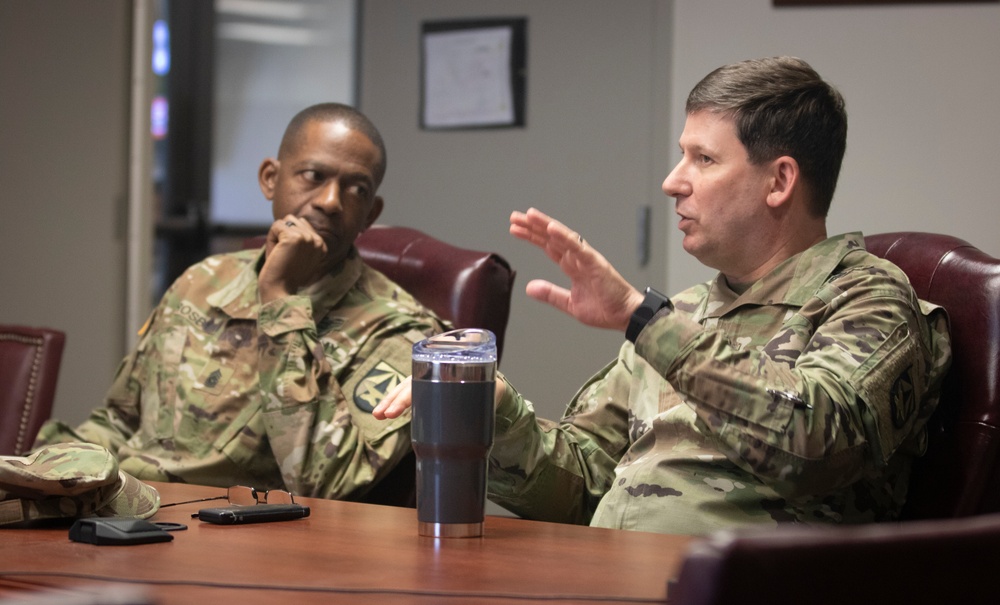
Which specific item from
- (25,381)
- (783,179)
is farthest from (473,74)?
(783,179)

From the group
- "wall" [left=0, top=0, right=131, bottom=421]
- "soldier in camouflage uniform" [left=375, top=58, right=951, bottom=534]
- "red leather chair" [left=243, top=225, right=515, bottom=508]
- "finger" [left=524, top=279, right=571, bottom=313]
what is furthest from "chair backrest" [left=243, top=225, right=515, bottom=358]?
"wall" [left=0, top=0, right=131, bottom=421]

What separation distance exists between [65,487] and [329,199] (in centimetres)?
105

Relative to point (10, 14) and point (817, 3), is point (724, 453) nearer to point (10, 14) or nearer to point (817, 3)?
point (817, 3)

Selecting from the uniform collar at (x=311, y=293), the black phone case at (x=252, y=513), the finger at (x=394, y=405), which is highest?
the uniform collar at (x=311, y=293)

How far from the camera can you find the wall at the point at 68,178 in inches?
128

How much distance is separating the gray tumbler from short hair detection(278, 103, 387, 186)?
1.10 metres

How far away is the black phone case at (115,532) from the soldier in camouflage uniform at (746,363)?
1.06 ft

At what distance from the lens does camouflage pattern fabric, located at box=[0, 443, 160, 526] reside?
116 centimetres

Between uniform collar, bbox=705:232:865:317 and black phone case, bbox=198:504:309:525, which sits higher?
uniform collar, bbox=705:232:865:317

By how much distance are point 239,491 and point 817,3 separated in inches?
88.0

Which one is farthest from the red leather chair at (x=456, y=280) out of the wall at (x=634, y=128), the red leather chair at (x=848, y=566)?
the red leather chair at (x=848, y=566)

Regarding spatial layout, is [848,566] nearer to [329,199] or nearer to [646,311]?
[646,311]

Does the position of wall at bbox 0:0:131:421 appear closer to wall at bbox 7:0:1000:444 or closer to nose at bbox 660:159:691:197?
wall at bbox 7:0:1000:444

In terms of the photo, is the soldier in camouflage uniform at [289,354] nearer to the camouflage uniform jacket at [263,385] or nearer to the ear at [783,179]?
the camouflage uniform jacket at [263,385]
